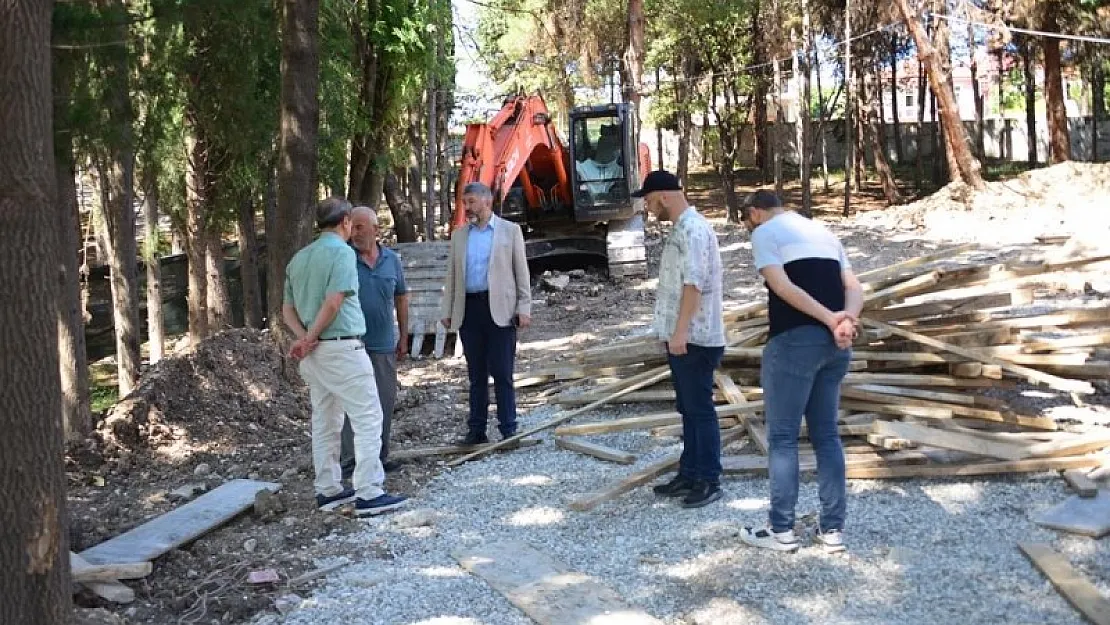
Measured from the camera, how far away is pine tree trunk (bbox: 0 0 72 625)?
14.8 feet

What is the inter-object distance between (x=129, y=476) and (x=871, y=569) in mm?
6391

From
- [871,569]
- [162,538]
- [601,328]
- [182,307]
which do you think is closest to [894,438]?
[871,569]

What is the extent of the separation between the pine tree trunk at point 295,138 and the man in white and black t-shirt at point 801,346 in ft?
21.7

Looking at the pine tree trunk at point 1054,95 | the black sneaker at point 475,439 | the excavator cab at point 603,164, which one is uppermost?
the pine tree trunk at point 1054,95

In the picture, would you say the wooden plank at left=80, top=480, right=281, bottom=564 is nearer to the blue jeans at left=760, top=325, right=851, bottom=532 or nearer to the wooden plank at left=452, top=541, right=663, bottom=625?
the wooden plank at left=452, top=541, right=663, bottom=625

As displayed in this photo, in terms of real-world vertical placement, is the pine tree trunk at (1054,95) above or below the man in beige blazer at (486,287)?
above

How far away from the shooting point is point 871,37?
36.5 m

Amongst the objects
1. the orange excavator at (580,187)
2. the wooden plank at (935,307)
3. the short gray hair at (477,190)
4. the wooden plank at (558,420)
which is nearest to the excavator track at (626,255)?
the orange excavator at (580,187)

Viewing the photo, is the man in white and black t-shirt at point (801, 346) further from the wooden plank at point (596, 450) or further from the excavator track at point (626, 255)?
the excavator track at point (626, 255)

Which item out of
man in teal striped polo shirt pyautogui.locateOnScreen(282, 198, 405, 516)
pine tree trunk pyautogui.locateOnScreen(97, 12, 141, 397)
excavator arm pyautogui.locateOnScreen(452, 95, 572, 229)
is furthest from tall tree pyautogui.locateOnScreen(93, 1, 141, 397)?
man in teal striped polo shirt pyautogui.locateOnScreen(282, 198, 405, 516)

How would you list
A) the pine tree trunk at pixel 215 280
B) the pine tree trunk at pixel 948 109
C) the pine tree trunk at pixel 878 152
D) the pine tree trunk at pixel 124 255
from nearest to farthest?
the pine tree trunk at pixel 124 255 → the pine tree trunk at pixel 215 280 → the pine tree trunk at pixel 948 109 → the pine tree trunk at pixel 878 152

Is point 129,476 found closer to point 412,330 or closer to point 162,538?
point 162,538

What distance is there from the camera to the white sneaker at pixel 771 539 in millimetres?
5797

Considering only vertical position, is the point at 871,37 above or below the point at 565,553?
above
